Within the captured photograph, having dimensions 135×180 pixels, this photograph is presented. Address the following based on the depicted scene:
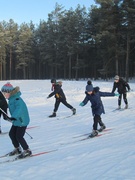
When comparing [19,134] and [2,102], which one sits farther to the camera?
[2,102]

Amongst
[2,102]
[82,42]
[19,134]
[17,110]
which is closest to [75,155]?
[19,134]

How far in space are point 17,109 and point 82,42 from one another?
48.6 meters

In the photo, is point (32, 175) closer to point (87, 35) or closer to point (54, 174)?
point (54, 174)

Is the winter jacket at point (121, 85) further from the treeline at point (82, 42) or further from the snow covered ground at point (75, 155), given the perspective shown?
the treeline at point (82, 42)

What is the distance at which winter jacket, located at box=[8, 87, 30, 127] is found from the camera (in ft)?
21.6

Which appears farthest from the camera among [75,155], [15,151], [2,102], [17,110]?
[2,102]

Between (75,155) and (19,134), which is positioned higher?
(19,134)

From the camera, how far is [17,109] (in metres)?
6.59

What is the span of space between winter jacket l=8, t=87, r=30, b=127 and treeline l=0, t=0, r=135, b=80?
31553 mm

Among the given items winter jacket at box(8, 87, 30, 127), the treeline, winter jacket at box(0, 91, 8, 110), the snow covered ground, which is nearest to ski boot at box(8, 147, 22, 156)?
the snow covered ground

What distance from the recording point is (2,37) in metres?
70.2

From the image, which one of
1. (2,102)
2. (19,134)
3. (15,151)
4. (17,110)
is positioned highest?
(17,110)

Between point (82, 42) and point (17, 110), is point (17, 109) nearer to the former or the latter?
point (17, 110)

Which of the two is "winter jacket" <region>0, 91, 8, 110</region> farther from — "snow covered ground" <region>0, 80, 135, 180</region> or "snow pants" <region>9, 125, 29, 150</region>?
"snow pants" <region>9, 125, 29, 150</region>
